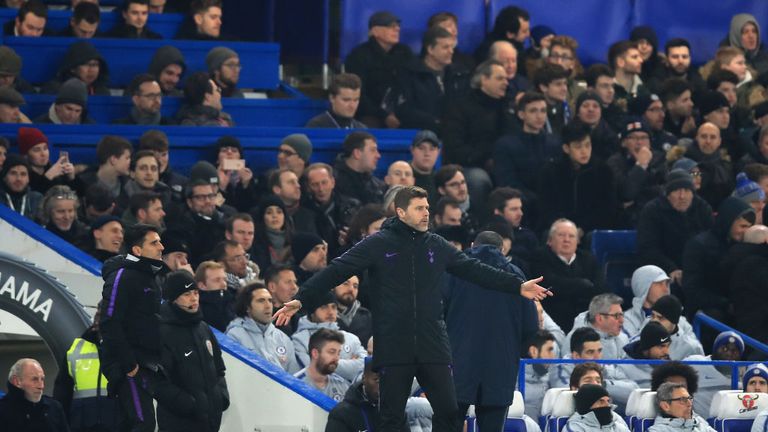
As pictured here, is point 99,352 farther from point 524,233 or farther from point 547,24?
point 547,24

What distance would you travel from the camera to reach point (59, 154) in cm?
1622

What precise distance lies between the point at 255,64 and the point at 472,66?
7.59 ft

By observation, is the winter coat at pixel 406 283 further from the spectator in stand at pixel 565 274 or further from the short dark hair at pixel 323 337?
→ the spectator in stand at pixel 565 274

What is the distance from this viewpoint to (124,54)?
18.1 meters

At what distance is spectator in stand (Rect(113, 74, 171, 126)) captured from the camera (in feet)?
54.9

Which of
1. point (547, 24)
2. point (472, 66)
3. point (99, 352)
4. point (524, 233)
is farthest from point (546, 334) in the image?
point (547, 24)

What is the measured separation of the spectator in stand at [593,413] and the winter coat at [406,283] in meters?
1.82

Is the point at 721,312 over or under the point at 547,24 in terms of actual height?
under

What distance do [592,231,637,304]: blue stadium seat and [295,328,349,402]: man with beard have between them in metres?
4.17

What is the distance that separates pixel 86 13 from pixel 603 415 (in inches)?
301

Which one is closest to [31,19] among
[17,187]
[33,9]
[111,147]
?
[33,9]

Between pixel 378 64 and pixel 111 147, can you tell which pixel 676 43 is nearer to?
pixel 378 64

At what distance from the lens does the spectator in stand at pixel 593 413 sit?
12719 millimetres

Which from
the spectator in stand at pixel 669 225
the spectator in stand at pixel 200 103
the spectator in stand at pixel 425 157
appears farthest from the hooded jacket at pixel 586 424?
the spectator in stand at pixel 200 103
